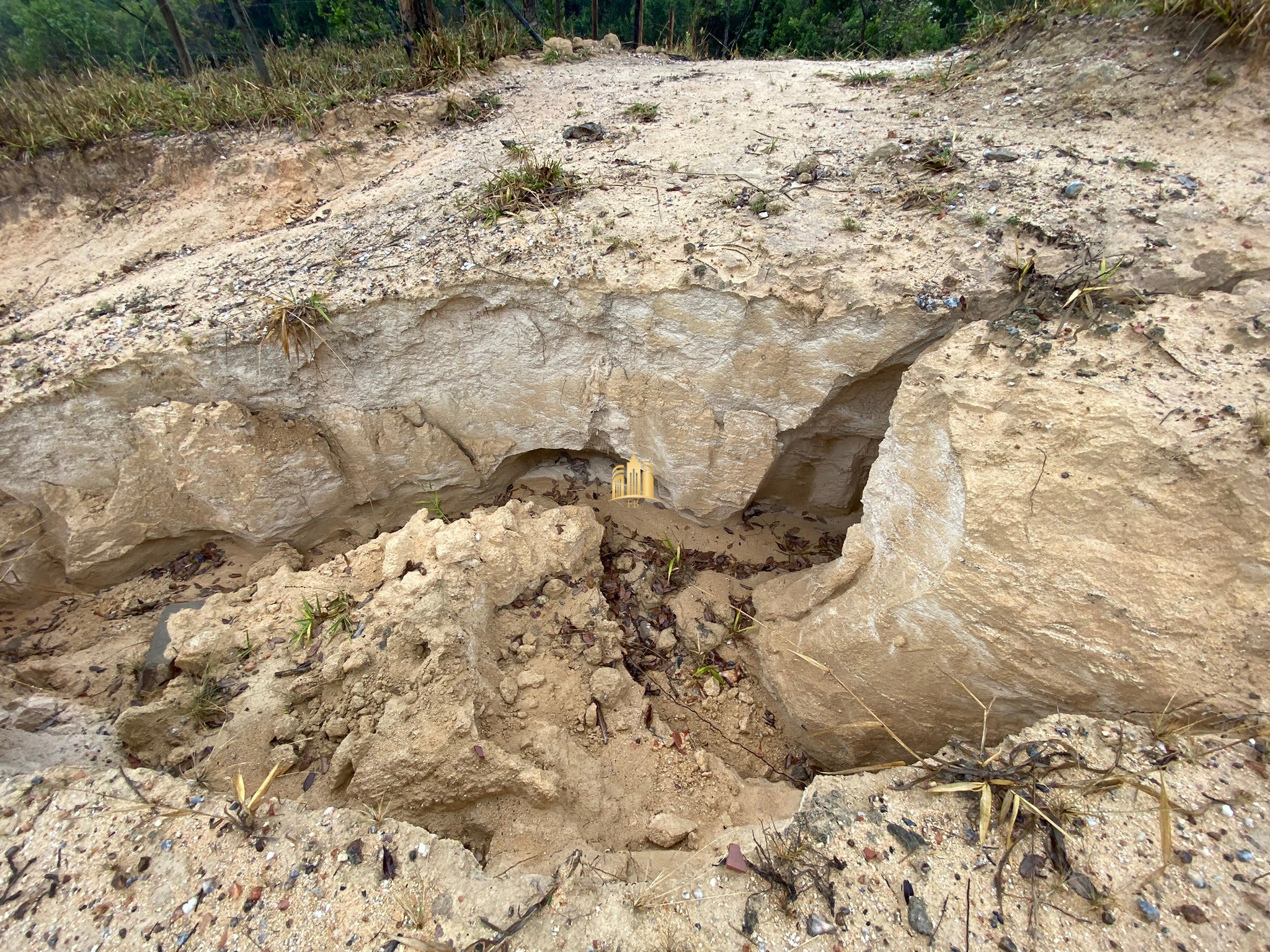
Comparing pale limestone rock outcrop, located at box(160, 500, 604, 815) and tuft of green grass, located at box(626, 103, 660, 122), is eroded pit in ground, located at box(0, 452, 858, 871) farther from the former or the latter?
tuft of green grass, located at box(626, 103, 660, 122)

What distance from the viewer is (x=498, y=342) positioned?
326cm

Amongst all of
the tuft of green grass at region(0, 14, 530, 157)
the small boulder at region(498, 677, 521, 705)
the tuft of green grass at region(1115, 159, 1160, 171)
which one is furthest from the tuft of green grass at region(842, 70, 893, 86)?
the small boulder at region(498, 677, 521, 705)

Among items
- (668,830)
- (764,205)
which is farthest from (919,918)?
(764,205)

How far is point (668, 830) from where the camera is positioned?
2369 mm

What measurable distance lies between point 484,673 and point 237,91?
4.89 metres

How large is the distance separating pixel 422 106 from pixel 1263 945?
5982 millimetres

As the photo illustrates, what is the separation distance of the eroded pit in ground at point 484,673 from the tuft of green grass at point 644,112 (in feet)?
9.01

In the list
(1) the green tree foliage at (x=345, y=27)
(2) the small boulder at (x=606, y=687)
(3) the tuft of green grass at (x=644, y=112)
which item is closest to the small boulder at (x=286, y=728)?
(2) the small boulder at (x=606, y=687)

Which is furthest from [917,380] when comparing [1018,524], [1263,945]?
[1263,945]

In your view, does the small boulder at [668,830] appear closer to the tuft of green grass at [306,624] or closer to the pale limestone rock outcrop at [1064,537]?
the pale limestone rock outcrop at [1064,537]

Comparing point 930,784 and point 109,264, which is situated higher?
point 109,264

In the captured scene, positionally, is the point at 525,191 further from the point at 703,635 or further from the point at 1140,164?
the point at 1140,164

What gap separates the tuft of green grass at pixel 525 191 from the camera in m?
3.37

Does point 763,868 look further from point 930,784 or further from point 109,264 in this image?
point 109,264
